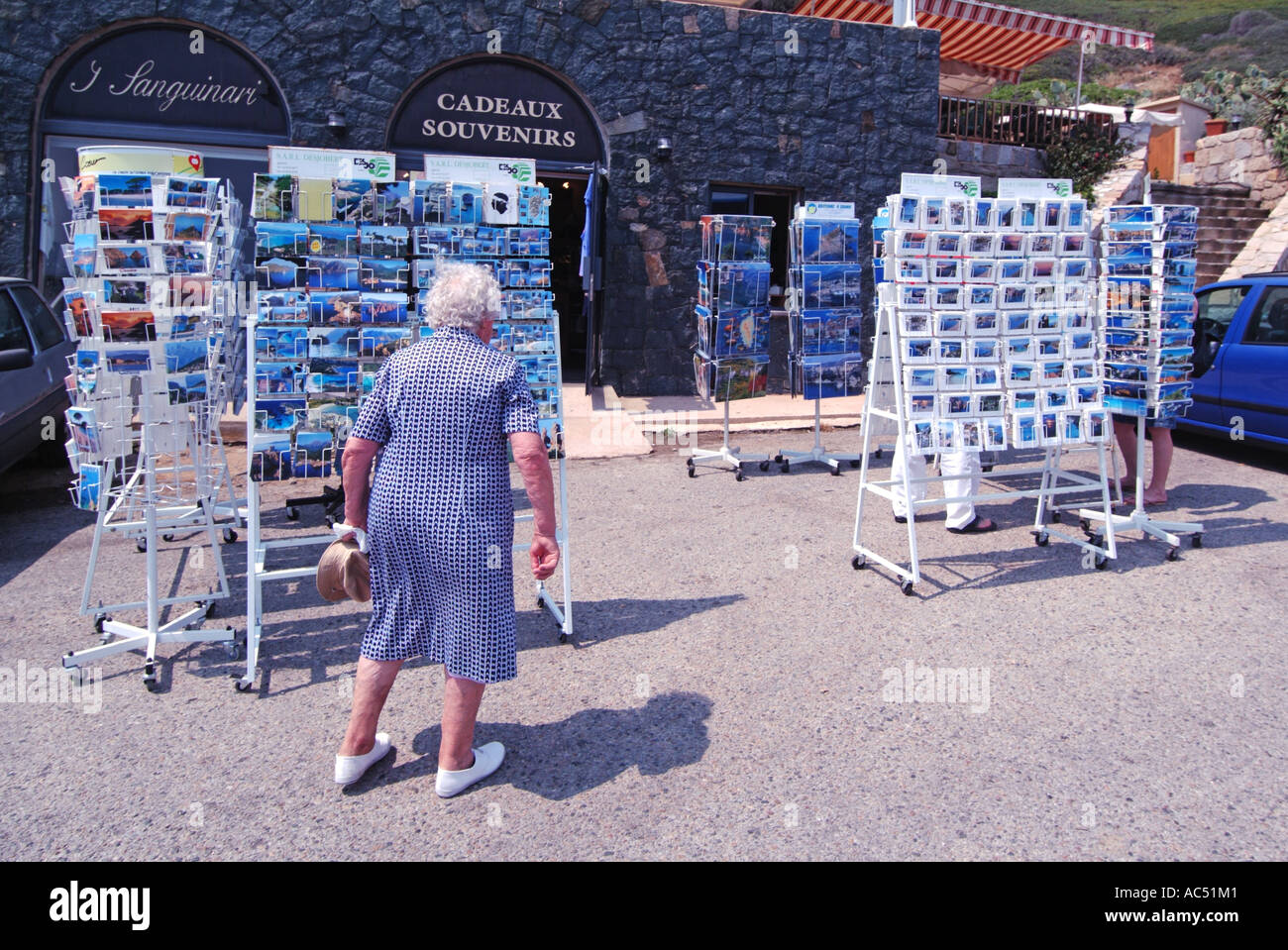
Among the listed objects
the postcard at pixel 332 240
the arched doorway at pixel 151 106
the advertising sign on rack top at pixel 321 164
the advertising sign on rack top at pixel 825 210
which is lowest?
the postcard at pixel 332 240

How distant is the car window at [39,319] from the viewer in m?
7.68

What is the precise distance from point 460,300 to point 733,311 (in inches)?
214

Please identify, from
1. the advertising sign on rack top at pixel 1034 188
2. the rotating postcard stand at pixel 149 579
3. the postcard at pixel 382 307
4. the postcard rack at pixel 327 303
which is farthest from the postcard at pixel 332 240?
the advertising sign on rack top at pixel 1034 188

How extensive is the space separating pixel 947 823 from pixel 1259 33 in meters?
57.9

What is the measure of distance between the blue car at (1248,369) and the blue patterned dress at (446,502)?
7.13 meters

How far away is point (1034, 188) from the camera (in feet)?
19.4

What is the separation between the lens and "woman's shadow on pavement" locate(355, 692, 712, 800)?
3504 millimetres

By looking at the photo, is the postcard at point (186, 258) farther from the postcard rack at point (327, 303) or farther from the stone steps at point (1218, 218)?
Answer: the stone steps at point (1218, 218)

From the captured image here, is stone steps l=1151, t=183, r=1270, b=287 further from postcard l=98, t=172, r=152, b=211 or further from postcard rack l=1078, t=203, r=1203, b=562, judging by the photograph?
postcard l=98, t=172, r=152, b=211

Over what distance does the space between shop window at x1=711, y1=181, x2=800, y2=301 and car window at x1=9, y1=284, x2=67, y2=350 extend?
289 inches

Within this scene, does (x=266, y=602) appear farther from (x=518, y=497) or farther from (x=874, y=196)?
(x=874, y=196)

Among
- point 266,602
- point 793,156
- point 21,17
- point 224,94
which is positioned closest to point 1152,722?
point 266,602

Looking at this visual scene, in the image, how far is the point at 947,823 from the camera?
125 inches

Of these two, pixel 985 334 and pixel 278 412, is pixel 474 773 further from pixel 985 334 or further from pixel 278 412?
pixel 985 334
